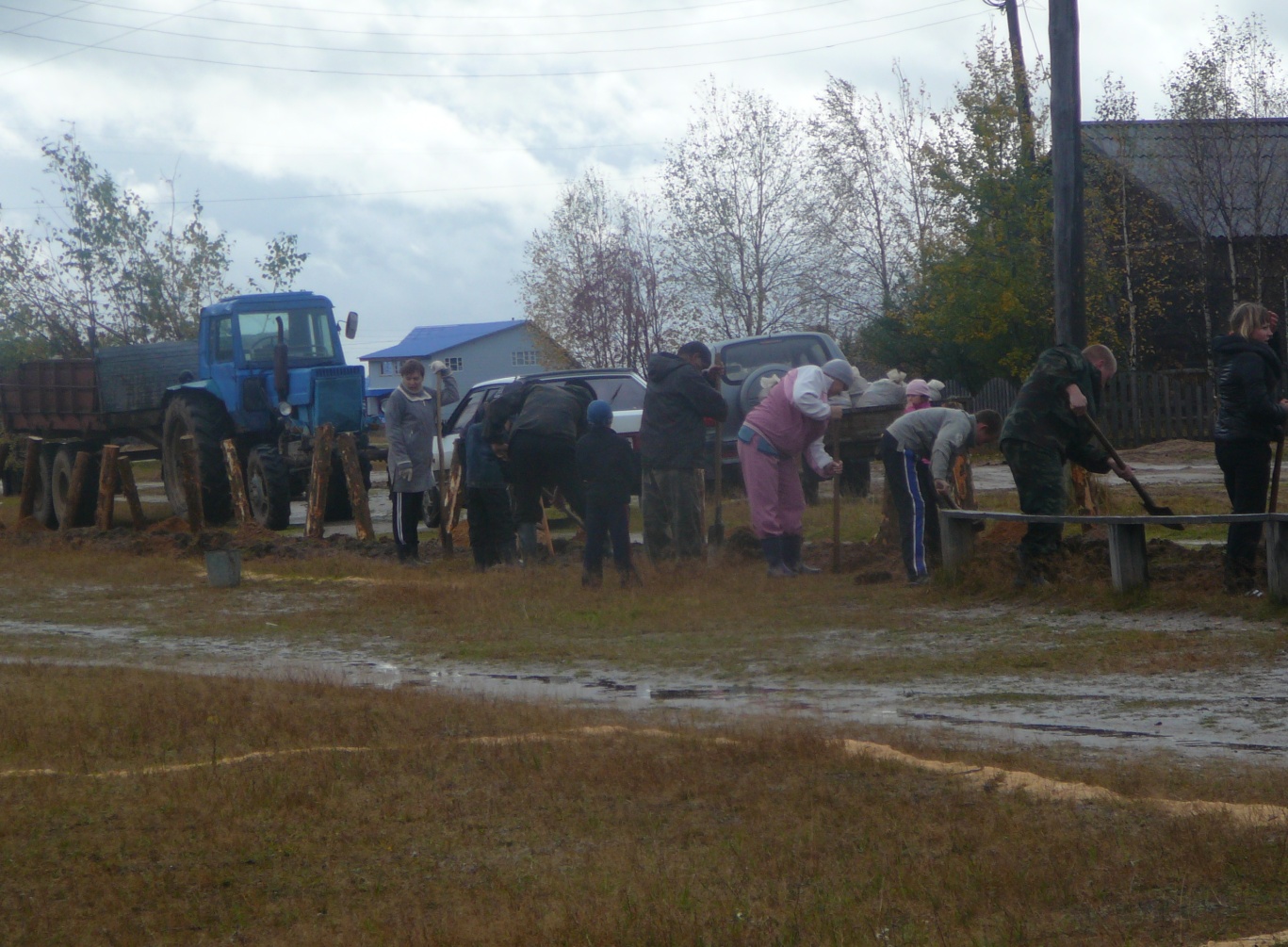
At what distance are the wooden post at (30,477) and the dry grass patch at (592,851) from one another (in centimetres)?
1717

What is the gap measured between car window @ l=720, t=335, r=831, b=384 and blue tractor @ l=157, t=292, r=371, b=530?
4659 millimetres

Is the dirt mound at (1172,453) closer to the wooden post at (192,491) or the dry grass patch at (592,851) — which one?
the wooden post at (192,491)

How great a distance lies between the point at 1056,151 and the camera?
13109mm

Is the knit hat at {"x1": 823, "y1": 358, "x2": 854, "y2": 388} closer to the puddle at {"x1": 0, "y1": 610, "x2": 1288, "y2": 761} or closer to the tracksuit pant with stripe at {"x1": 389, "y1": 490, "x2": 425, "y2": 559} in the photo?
the puddle at {"x1": 0, "y1": 610, "x2": 1288, "y2": 761}

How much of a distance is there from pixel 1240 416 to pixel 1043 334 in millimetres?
23395

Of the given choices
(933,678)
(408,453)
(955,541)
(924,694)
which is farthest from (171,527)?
(924,694)

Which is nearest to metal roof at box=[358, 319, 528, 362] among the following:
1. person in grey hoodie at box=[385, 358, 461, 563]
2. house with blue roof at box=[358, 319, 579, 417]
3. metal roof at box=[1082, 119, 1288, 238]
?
house with blue roof at box=[358, 319, 579, 417]

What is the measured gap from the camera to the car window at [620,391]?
18.2 meters

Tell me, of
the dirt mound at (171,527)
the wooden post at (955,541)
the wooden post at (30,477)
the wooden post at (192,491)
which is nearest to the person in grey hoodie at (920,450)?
the wooden post at (955,541)

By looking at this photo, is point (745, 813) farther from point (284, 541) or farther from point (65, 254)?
point (65, 254)

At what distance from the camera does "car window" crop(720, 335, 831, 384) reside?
1848 centimetres

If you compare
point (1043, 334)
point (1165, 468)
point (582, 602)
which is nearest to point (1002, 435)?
point (582, 602)

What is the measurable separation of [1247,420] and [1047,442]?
1468 mm

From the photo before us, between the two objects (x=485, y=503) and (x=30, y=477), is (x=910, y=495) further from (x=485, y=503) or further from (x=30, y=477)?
(x=30, y=477)
